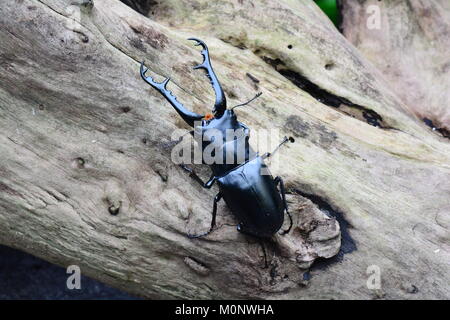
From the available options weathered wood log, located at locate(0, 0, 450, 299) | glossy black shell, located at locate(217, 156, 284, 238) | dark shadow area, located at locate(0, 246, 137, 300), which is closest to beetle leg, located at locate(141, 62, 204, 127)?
weathered wood log, located at locate(0, 0, 450, 299)

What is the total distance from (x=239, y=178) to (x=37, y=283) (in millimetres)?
2253

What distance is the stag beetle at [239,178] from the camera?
1915mm

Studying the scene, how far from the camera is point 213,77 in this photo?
1996 millimetres

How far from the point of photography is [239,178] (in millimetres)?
A: 1994

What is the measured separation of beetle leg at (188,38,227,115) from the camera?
2.00m

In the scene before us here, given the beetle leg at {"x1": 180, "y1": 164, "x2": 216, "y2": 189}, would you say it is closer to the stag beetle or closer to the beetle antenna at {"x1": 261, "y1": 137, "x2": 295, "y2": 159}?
the stag beetle

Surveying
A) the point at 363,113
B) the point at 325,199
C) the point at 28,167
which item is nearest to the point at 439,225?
the point at 325,199

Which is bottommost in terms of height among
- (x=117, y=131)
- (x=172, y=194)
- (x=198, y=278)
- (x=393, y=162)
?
(x=198, y=278)

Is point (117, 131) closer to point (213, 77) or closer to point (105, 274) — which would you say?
point (213, 77)

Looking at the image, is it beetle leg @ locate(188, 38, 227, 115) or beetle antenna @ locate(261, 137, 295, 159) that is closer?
beetle leg @ locate(188, 38, 227, 115)

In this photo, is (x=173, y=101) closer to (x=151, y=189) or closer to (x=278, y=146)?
(x=151, y=189)

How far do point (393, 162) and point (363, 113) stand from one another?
1.35ft

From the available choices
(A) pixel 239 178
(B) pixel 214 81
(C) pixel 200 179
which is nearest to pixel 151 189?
(C) pixel 200 179

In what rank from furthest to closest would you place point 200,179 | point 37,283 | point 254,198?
point 37,283
point 200,179
point 254,198
